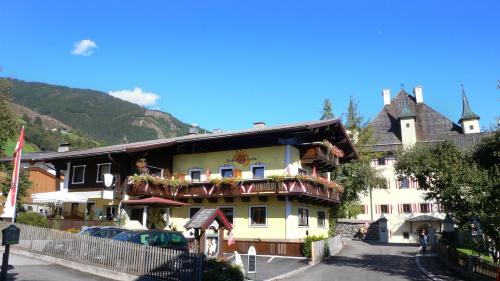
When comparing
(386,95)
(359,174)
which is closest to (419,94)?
(386,95)

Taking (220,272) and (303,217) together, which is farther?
(303,217)

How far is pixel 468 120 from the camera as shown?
5978 cm

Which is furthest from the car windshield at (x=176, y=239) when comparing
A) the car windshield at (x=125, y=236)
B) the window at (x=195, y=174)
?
the window at (x=195, y=174)

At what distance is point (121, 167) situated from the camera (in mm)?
29344

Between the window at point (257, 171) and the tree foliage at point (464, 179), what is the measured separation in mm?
9113

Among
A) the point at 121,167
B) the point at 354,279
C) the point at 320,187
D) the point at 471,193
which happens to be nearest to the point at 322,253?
the point at 320,187

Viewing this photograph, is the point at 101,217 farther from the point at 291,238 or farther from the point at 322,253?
the point at 322,253

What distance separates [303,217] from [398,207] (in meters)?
26.1

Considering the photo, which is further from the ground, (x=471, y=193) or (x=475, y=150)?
(x=475, y=150)

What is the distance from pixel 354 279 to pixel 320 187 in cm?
1121

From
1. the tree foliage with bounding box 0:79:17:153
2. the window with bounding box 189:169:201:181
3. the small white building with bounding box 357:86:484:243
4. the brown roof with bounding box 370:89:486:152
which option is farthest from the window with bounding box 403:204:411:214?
the tree foliage with bounding box 0:79:17:153

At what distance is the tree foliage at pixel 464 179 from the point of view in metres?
17.6

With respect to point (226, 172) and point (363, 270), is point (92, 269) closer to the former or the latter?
point (363, 270)

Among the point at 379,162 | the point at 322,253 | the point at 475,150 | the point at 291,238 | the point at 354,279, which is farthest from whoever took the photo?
the point at 379,162
